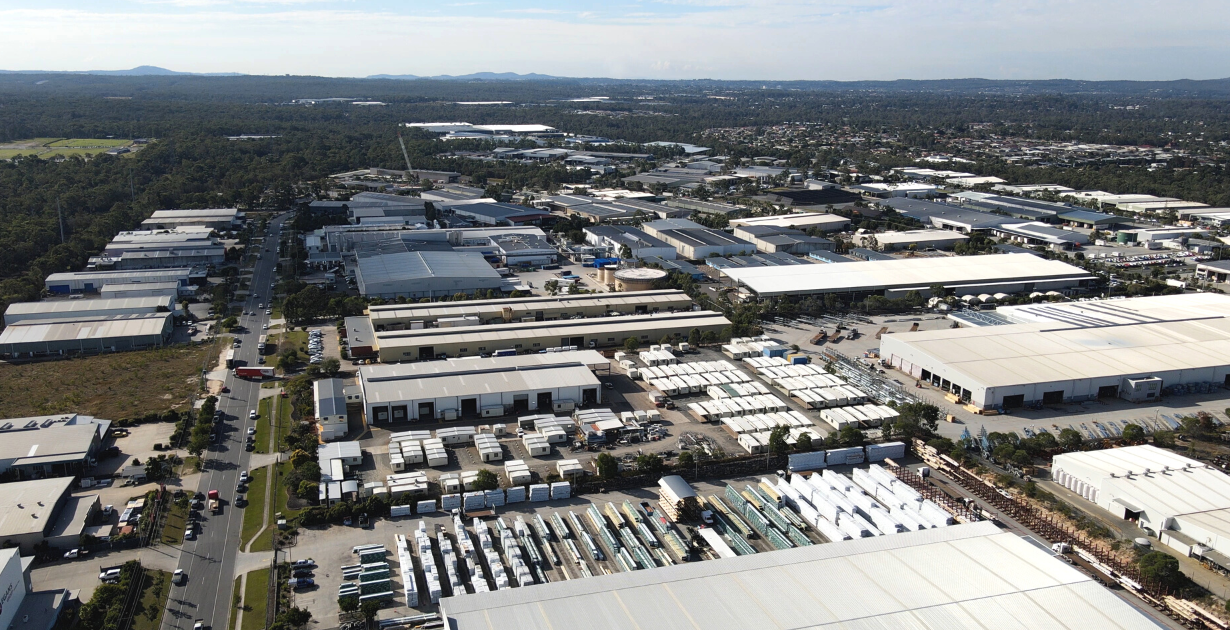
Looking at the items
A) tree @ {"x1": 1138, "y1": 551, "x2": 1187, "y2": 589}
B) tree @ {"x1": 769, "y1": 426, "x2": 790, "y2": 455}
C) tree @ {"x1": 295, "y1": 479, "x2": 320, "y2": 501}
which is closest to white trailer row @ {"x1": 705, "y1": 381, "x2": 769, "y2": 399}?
tree @ {"x1": 769, "y1": 426, "x2": 790, "y2": 455}

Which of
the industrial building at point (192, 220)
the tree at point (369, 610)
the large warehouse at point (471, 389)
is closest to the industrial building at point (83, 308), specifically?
the large warehouse at point (471, 389)

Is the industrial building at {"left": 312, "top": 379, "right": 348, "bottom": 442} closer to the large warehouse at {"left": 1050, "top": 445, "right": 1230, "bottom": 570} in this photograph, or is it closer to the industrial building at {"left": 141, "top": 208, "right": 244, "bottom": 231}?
the large warehouse at {"left": 1050, "top": 445, "right": 1230, "bottom": 570}

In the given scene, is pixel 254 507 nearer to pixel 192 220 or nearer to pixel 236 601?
pixel 236 601

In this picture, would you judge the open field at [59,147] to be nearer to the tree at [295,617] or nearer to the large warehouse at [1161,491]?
the tree at [295,617]

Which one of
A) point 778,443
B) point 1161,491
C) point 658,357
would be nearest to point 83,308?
point 658,357

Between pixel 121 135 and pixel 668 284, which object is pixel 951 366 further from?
pixel 121 135
